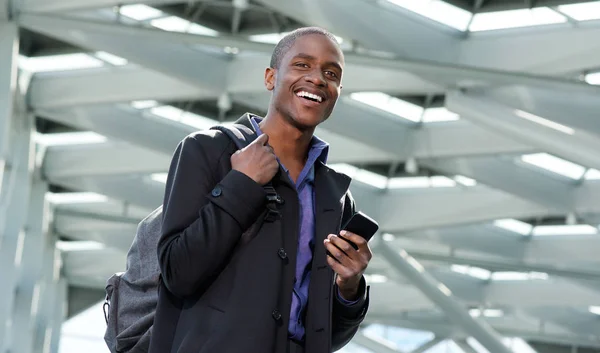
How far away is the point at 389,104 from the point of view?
82.8 feet

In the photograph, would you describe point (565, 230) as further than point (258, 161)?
Yes

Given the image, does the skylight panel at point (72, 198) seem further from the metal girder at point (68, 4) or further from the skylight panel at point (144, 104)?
the metal girder at point (68, 4)

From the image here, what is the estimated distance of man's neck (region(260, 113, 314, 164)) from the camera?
13.2 ft

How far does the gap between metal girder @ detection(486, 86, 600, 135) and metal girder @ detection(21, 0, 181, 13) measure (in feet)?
17.8

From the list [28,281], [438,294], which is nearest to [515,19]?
[438,294]

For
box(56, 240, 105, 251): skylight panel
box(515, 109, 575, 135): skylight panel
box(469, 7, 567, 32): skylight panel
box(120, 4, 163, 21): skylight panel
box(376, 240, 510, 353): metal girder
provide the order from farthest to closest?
box(56, 240, 105, 251): skylight panel → box(376, 240, 510, 353): metal girder → box(120, 4, 163, 21): skylight panel → box(469, 7, 567, 32): skylight panel → box(515, 109, 575, 135): skylight panel

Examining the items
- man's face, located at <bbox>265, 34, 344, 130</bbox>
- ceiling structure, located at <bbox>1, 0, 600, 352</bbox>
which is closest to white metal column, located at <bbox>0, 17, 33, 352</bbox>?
ceiling structure, located at <bbox>1, 0, 600, 352</bbox>

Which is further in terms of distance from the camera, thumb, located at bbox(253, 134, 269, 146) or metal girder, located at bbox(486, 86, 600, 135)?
metal girder, located at bbox(486, 86, 600, 135)

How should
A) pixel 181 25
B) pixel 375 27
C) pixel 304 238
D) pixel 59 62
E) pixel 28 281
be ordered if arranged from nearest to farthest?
pixel 304 238, pixel 375 27, pixel 181 25, pixel 59 62, pixel 28 281

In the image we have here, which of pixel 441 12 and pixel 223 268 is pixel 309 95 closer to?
pixel 223 268

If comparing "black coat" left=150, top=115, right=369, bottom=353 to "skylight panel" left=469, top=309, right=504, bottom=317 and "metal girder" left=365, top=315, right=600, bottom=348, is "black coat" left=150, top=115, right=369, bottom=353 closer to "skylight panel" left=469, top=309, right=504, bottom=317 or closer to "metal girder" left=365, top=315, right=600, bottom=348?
"metal girder" left=365, top=315, right=600, bottom=348

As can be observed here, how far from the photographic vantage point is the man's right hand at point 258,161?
3.73 meters

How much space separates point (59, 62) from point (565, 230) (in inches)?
541

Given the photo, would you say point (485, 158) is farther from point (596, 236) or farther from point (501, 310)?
point (501, 310)
